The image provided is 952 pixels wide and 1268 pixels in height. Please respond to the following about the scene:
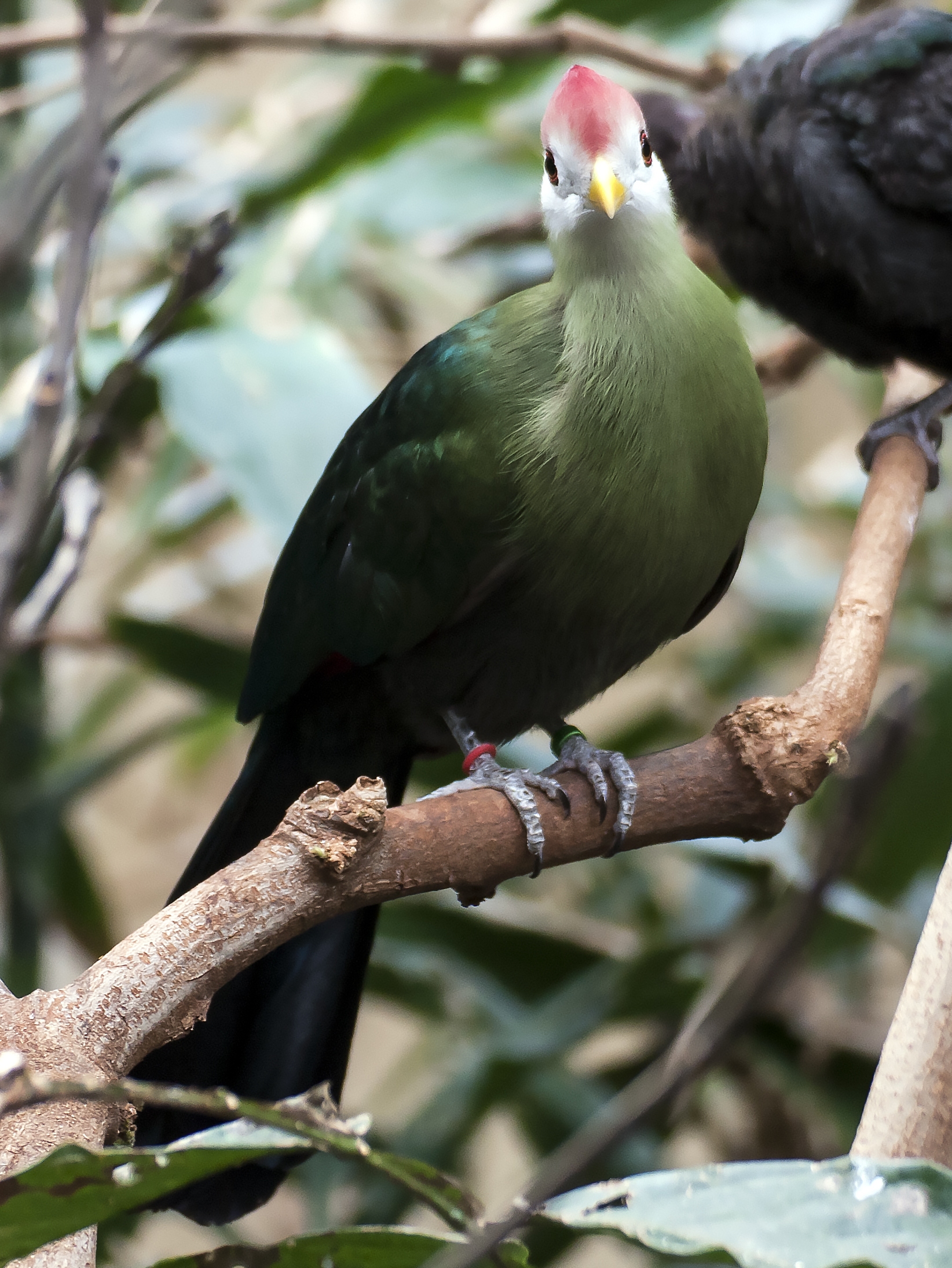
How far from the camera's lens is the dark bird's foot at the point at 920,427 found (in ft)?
4.69

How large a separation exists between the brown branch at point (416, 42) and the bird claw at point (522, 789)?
0.88m

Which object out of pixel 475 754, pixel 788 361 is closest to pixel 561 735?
pixel 475 754

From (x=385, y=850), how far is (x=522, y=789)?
7.1 inches

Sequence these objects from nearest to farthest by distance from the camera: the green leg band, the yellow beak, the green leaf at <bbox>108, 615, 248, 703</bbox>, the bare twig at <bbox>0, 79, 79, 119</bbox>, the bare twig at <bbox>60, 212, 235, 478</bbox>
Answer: the bare twig at <bbox>60, 212, 235, 478</bbox> < the yellow beak < the green leg band < the bare twig at <bbox>0, 79, 79, 119</bbox> < the green leaf at <bbox>108, 615, 248, 703</bbox>

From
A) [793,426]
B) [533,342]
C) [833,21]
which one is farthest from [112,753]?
[793,426]

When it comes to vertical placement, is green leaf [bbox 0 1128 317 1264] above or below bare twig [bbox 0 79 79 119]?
below

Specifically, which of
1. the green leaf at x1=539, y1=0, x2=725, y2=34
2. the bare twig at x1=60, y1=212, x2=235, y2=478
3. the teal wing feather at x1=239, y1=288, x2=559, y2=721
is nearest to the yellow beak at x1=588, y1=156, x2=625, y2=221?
the teal wing feather at x1=239, y1=288, x2=559, y2=721

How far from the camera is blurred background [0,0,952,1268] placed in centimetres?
159

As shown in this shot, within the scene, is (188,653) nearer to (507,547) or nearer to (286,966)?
(286,966)

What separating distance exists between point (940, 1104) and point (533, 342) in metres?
0.65

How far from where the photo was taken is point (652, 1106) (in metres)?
0.47

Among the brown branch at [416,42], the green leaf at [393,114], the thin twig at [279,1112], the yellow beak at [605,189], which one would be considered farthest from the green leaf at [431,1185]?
the green leaf at [393,114]

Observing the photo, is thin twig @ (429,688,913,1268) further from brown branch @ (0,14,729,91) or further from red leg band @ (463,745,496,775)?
brown branch @ (0,14,729,91)

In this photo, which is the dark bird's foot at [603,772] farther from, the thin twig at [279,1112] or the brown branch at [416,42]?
the brown branch at [416,42]
